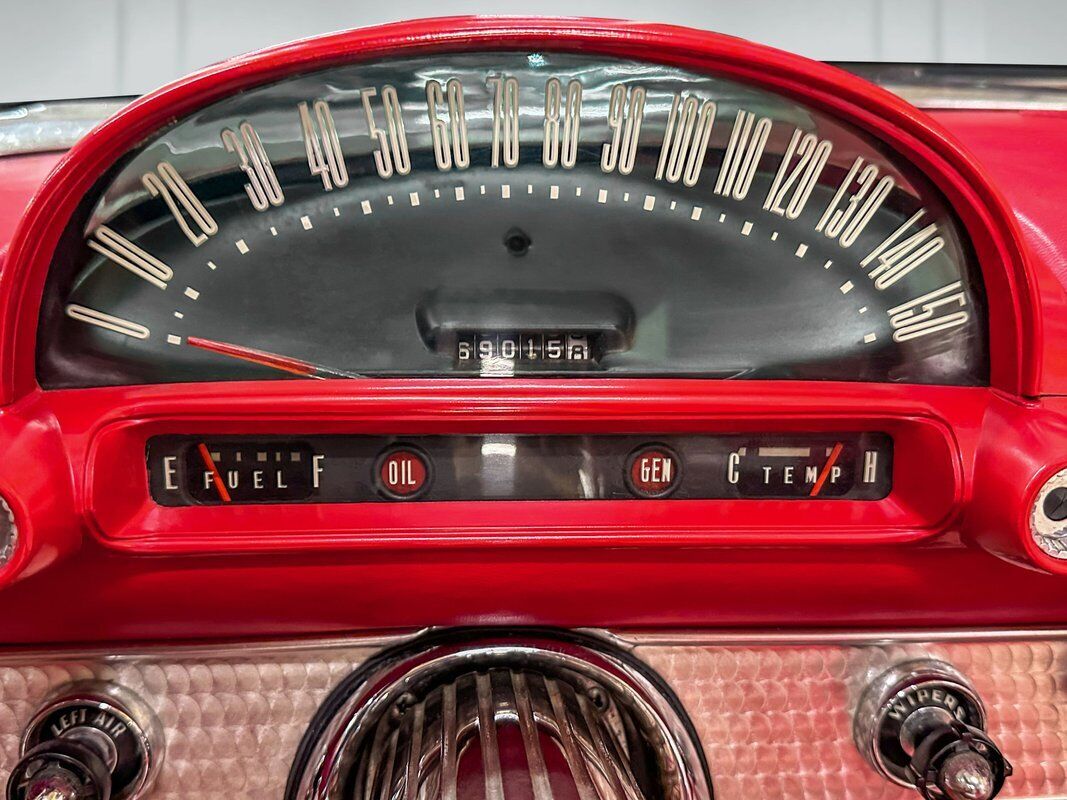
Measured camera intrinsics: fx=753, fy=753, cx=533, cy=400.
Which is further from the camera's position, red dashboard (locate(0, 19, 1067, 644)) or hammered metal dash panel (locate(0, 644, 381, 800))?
hammered metal dash panel (locate(0, 644, 381, 800))

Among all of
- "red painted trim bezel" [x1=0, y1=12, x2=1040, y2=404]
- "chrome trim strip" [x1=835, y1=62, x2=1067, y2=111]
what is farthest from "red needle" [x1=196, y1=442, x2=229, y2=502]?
"chrome trim strip" [x1=835, y1=62, x2=1067, y2=111]

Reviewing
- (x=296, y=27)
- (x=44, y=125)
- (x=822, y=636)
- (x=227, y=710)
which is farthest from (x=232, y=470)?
(x=296, y=27)

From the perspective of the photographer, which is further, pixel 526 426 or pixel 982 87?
pixel 982 87

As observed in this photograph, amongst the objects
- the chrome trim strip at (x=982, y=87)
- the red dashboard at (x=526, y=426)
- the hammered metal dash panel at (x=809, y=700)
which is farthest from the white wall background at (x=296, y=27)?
the hammered metal dash panel at (x=809, y=700)

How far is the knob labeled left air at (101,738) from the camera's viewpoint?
0.60 metres

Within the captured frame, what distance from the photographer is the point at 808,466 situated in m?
0.62

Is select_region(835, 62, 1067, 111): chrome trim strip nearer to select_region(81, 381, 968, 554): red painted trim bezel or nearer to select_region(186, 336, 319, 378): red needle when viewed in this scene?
select_region(81, 381, 968, 554): red painted trim bezel

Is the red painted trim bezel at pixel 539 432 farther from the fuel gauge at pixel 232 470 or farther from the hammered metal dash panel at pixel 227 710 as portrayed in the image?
the hammered metal dash panel at pixel 227 710

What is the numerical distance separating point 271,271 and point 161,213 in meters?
0.09

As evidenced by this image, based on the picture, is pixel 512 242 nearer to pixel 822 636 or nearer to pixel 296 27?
pixel 822 636

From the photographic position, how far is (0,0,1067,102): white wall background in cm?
101

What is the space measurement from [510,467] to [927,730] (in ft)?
1.37

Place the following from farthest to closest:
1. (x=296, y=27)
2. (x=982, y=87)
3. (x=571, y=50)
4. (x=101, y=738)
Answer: (x=296, y=27) < (x=982, y=87) < (x=101, y=738) < (x=571, y=50)

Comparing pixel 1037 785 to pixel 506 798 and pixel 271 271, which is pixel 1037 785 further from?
pixel 271 271
